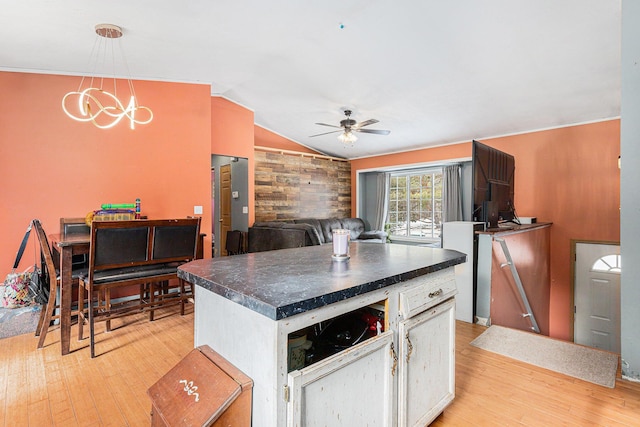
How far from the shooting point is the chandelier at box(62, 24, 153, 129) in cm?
283

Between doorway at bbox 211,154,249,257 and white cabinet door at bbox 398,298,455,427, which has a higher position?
doorway at bbox 211,154,249,257

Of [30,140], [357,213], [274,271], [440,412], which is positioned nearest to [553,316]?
[357,213]

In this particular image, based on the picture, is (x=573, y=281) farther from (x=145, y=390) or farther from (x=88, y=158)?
(x=88, y=158)

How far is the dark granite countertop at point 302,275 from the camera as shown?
3.11 feet

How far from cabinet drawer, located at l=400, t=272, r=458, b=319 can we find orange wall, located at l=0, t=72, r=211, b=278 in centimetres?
349

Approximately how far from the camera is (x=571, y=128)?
4.86 metres

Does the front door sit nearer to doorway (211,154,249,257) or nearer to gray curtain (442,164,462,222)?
doorway (211,154,249,257)

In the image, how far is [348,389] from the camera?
107 cm

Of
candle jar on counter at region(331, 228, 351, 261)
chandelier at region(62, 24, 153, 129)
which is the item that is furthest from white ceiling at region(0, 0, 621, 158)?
candle jar on counter at region(331, 228, 351, 261)

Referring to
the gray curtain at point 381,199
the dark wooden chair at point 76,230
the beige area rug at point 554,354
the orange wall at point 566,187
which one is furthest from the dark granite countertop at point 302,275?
the gray curtain at point 381,199

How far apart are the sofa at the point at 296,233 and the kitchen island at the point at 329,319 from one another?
299 centimetres

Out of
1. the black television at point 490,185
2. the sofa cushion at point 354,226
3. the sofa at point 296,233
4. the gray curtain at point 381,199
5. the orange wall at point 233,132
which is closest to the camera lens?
the black television at point 490,185

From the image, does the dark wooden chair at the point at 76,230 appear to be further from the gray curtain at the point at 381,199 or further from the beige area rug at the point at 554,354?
the gray curtain at the point at 381,199

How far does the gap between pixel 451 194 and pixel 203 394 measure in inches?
243
